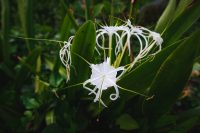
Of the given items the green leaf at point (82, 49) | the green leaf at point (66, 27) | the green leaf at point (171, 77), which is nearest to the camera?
the green leaf at point (171, 77)

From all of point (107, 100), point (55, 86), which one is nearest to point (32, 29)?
point (55, 86)

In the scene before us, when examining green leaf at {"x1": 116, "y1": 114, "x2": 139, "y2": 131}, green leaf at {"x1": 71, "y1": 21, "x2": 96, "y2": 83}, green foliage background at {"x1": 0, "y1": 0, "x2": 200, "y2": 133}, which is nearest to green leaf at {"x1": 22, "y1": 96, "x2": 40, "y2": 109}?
green foliage background at {"x1": 0, "y1": 0, "x2": 200, "y2": 133}

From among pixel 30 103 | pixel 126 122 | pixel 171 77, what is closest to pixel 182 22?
pixel 171 77

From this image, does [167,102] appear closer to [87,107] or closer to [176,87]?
[176,87]

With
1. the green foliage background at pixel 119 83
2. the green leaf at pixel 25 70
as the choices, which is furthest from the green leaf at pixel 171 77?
the green leaf at pixel 25 70

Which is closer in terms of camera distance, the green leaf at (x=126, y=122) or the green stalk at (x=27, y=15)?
the green leaf at (x=126, y=122)

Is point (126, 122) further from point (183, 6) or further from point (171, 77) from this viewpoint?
point (183, 6)

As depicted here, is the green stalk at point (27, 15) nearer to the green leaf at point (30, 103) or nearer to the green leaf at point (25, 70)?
the green leaf at point (25, 70)
